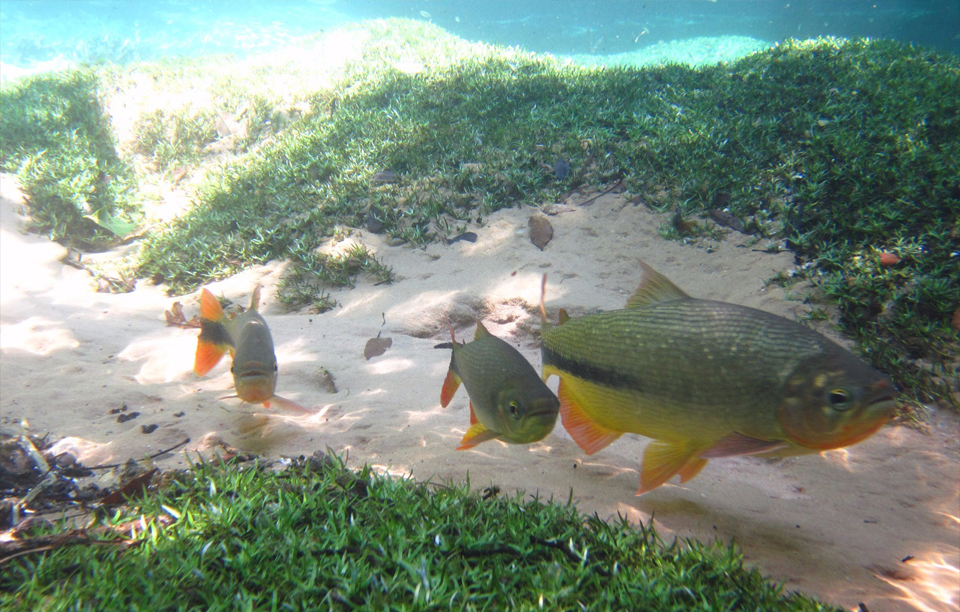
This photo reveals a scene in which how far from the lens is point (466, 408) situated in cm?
376

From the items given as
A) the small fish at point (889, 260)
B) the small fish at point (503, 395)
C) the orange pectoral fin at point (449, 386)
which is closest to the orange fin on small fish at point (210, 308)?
the orange pectoral fin at point (449, 386)

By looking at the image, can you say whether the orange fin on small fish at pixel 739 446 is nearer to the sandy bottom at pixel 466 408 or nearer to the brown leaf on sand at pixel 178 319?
the sandy bottom at pixel 466 408

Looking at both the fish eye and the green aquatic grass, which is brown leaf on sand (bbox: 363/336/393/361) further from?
the fish eye

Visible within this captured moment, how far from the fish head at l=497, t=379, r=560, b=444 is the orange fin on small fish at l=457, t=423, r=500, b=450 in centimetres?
11

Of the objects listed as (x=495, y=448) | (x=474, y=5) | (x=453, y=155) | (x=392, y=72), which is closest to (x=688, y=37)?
(x=474, y=5)

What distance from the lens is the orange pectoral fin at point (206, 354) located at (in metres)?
3.27

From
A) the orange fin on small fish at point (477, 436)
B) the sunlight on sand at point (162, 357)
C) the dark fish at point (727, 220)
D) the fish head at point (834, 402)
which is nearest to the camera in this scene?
the fish head at point (834, 402)

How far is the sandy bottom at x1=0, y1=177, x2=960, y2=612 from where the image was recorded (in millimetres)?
2438

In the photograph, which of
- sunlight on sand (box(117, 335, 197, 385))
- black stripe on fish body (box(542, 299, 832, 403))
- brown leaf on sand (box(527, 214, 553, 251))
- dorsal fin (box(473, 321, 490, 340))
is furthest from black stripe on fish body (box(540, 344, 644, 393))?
brown leaf on sand (box(527, 214, 553, 251))

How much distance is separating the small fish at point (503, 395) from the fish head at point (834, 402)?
0.88 meters

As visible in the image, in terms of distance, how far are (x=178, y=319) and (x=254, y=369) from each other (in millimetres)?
3530

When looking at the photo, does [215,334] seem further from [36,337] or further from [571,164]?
[571,164]

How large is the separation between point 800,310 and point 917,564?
8.32 feet

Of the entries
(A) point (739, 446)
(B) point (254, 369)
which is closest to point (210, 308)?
(B) point (254, 369)
